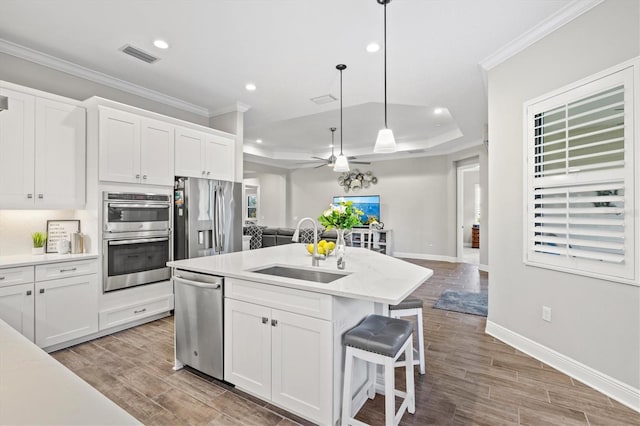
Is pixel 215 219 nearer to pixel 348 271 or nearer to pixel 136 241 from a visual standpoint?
pixel 136 241

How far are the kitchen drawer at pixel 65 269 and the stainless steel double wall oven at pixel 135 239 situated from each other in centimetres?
12

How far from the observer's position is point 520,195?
2965mm

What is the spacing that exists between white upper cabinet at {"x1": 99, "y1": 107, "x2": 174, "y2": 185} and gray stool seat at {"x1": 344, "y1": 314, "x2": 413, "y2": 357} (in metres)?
2.88

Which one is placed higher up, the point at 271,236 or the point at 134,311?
the point at 271,236

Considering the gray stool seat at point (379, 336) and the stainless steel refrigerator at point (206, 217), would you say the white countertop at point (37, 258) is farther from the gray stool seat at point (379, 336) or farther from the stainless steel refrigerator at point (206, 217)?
the gray stool seat at point (379, 336)

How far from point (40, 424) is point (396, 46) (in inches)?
132

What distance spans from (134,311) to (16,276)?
3.54 feet

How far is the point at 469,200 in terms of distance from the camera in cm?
1162

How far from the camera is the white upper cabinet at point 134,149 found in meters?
3.17

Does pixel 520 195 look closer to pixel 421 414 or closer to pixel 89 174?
pixel 421 414

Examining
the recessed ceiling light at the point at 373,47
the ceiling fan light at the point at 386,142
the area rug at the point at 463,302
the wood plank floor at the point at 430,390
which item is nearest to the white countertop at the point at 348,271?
the wood plank floor at the point at 430,390

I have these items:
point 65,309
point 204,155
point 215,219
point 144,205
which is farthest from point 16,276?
point 204,155

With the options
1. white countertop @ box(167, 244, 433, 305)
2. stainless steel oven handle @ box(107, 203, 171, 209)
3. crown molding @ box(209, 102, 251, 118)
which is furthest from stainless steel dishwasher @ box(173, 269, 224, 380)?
crown molding @ box(209, 102, 251, 118)

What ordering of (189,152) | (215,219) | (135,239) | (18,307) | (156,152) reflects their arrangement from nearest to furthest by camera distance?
(18,307)
(135,239)
(156,152)
(189,152)
(215,219)
